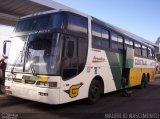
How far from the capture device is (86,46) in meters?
8.72

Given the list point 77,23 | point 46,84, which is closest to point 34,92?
point 46,84

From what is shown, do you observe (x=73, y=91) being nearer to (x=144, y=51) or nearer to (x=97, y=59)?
(x=97, y=59)

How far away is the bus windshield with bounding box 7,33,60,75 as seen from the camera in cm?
732

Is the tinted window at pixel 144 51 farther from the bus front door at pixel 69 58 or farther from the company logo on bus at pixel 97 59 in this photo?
the bus front door at pixel 69 58

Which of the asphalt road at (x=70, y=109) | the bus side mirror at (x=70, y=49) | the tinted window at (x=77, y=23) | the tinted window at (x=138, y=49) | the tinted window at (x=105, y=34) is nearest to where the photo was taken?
the asphalt road at (x=70, y=109)

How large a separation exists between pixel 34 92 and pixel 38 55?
119cm

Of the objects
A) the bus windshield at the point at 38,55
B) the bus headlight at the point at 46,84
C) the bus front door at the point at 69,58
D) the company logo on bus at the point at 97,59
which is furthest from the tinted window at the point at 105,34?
the bus headlight at the point at 46,84

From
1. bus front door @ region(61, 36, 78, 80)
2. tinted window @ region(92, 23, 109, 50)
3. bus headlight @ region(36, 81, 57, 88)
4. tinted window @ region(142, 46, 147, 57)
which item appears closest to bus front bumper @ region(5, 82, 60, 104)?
bus headlight @ region(36, 81, 57, 88)

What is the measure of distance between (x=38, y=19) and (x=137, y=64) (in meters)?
7.88

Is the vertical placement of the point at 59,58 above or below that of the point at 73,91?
above

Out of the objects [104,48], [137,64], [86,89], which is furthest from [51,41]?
[137,64]

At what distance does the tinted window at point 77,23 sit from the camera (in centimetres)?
804

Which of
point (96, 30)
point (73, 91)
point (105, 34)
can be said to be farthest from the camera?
point (105, 34)

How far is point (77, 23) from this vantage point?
8.42 meters
